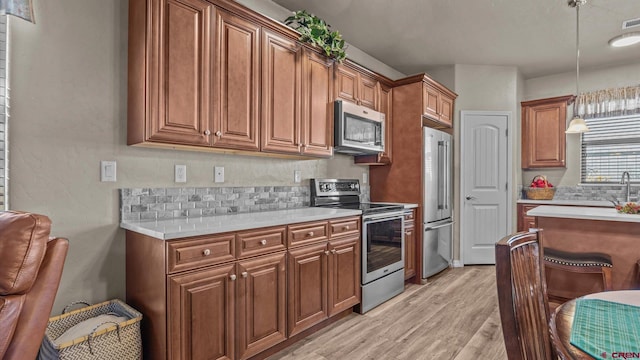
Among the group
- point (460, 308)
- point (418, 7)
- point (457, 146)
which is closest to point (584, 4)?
point (418, 7)

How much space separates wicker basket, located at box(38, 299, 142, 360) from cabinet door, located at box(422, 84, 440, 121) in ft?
10.6

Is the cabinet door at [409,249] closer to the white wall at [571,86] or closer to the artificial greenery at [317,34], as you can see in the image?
the artificial greenery at [317,34]

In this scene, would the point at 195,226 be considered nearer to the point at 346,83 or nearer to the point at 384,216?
the point at 384,216

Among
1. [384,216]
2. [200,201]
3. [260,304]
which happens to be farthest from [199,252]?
[384,216]

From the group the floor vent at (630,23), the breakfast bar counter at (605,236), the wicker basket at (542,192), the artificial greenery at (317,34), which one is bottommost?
the breakfast bar counter at (605,236)

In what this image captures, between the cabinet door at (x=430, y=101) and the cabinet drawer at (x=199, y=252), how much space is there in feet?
8.84

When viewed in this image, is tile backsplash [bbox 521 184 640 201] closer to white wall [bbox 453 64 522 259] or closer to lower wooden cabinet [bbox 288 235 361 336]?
white wall [bbox 453 64 522 259]

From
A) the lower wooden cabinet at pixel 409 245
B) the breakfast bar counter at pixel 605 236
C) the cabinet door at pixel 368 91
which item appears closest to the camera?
the breakfast bar counter at pixel 605 236

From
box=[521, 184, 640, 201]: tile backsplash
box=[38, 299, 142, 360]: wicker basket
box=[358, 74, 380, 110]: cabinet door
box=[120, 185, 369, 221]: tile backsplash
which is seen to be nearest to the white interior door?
box=[521, 184, 640, 201]: tile backsplash

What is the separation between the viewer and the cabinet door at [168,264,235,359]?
5.27ft

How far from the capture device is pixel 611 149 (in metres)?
4.40

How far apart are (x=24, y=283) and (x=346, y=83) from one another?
2726 mm

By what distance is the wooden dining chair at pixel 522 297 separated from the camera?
0.82 meters

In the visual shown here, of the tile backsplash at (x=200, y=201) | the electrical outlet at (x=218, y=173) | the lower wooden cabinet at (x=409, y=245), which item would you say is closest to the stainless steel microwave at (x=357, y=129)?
the tile backsplash at (x=200, y=201)
